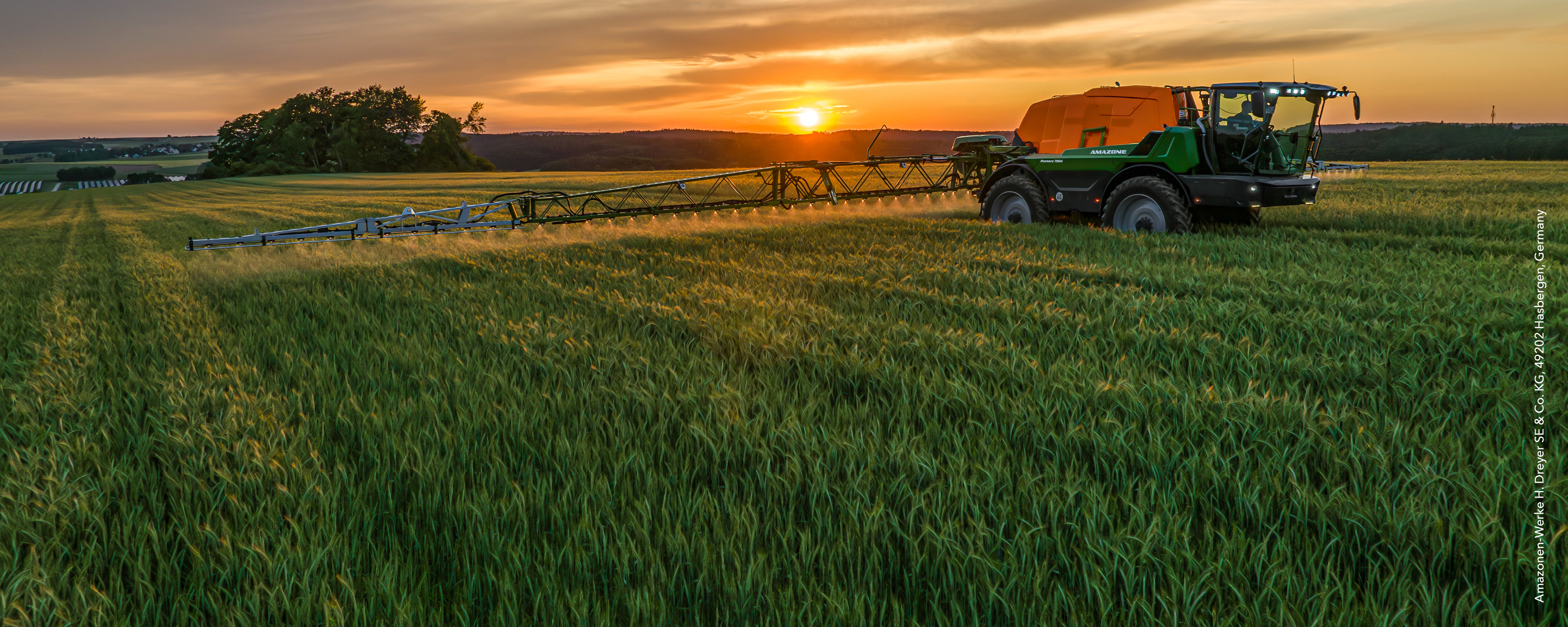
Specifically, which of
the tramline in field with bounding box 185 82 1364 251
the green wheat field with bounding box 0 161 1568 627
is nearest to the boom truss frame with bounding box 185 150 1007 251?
Result: the tramline in field with bounding box 185 82 1364 251

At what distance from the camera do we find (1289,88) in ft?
35.5

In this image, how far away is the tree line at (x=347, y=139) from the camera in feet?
274

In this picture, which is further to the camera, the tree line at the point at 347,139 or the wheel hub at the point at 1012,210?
the tree line at the point at 347,139

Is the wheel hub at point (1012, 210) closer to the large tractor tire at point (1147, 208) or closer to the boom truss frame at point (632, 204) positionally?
the boom truss frame at point (632, 204)

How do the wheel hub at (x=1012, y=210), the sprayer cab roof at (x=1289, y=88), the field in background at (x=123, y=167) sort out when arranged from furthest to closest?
1. the field in background at (x=123, y=167)
2. the wheel hub at (x=1012, y=210)
3. the sprayer cab roof at (x=1289, y=88)

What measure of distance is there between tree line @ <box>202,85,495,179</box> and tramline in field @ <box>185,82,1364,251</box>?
253 ft

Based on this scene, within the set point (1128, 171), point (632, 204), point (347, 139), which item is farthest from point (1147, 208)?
point (347, 139)

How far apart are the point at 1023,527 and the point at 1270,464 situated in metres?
1.33

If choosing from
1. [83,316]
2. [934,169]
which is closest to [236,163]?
[934,169]

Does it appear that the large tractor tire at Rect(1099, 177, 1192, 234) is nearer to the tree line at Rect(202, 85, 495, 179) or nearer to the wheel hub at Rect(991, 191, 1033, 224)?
the wheel hub at Rect(991, 191, 1033, 224)

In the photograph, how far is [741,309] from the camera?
258 inches

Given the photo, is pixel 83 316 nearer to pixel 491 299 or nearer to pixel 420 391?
pixel 491 299

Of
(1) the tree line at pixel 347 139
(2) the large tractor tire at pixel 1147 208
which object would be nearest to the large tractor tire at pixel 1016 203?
(2) the large tractor tire at pixel 1147 208

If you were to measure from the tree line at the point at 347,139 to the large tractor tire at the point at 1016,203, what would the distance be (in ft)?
263
